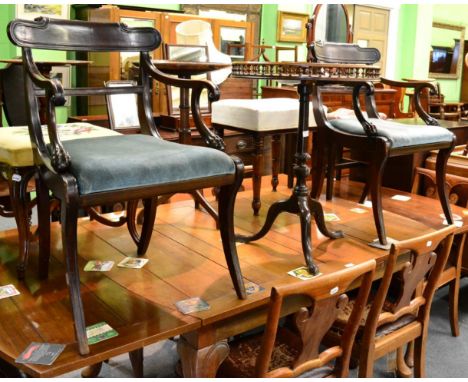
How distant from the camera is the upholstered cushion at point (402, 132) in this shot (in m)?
2.32

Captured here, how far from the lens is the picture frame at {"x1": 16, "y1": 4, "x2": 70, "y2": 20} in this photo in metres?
4.76

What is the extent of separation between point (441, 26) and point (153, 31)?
8.46m

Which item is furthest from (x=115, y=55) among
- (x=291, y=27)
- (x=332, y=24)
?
(x=332, y=24)

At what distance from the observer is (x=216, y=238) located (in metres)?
2.39

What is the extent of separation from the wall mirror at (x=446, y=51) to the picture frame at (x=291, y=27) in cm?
341

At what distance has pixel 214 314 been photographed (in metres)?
1.70

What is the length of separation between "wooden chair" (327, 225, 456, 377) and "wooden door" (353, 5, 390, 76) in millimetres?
6068

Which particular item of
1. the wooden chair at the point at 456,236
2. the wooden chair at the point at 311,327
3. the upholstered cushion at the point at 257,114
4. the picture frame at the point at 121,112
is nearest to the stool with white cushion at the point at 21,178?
the wooden chair at the point at 311,327

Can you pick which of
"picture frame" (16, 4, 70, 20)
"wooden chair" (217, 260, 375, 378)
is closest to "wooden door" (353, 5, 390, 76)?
"picture frame" (16, 4, 70, 20)

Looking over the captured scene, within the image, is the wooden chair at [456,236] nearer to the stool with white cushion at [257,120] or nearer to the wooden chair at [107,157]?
the stool with white cushion at [257,120]

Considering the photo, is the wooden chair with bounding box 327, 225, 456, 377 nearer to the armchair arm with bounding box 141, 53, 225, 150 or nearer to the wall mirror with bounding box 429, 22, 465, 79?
the armchair arm with bounding box 141, 53, 225, 150

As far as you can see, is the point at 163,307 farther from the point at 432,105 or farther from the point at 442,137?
the point at 432,105

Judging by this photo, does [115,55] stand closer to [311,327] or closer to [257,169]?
[257,169]

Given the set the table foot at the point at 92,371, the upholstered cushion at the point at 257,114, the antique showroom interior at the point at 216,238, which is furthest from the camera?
the upholstered cushion at the point at 257,114
